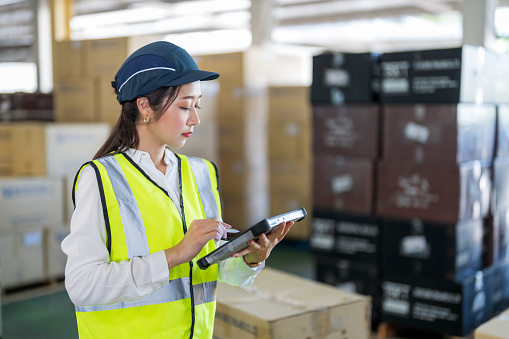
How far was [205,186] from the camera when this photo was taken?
1.60m

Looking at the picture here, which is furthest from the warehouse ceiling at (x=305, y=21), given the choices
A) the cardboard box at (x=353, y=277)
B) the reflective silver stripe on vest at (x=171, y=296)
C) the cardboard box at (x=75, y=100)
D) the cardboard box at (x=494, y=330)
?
the reflective silver stripe on vest at (x=171, y=296)

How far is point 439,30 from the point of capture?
9039 millimetres

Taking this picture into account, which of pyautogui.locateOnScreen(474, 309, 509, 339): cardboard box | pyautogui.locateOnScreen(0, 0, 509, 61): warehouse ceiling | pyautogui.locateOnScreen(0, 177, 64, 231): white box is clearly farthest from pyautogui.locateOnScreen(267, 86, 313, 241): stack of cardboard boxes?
pyautogui.locateOnScreen(474, 309, 509, 339): cardboard box

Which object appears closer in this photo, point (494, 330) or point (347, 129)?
point (494, 330)

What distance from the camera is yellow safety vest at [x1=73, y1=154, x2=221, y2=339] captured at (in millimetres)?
1355

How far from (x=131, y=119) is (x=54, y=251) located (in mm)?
3511

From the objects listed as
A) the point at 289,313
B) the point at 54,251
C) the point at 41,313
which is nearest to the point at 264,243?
the point at 289,313

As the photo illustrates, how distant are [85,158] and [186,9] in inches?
153

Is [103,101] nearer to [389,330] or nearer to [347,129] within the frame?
[347,129]

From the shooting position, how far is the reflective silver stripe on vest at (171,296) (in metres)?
1.39

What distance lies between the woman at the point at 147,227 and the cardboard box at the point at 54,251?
11.1ft

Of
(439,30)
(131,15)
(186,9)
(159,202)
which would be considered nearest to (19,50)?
(131,15)

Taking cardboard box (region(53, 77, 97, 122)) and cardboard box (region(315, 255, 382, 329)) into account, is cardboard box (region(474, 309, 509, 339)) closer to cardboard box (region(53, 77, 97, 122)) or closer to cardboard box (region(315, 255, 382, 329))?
cardboard box (region(315, 255, 382, 329))

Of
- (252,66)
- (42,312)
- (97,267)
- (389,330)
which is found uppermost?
(252,66)
